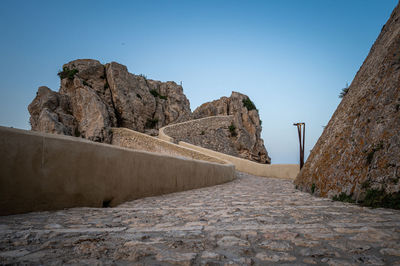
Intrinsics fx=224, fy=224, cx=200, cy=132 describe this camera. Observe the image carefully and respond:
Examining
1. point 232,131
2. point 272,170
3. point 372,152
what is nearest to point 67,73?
point 232,131

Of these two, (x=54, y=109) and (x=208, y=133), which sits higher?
(x=54, y=109)

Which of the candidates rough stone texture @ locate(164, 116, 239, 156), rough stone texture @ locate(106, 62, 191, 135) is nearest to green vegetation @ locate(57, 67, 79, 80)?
rough stone texture @ locate(106, 62, 191, 135)

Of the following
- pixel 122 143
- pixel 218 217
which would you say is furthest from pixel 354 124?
pixel 122 143

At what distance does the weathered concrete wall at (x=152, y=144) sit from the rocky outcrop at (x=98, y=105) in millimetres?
1127

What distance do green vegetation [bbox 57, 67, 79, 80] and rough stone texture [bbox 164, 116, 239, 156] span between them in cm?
1113

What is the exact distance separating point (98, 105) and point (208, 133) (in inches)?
438

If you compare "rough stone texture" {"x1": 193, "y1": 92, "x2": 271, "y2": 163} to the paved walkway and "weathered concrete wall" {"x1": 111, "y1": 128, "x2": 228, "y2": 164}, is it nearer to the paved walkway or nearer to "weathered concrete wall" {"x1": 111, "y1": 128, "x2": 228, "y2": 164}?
"weathered concrete wall" {"x1": 111, "y1": 128, "x2": 228, "y2": 164}

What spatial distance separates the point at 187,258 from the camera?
1.44 metres

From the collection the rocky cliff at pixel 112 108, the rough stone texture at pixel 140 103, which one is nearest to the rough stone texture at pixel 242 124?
the rocky cliff at pixel 112 108

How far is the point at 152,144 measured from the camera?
1705 cm

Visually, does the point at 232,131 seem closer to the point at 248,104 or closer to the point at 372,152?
the point at 248,104

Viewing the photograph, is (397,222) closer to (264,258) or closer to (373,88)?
(264,258)

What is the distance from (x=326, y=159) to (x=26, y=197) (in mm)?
5282

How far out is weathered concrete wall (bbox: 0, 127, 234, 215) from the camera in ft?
8.39
